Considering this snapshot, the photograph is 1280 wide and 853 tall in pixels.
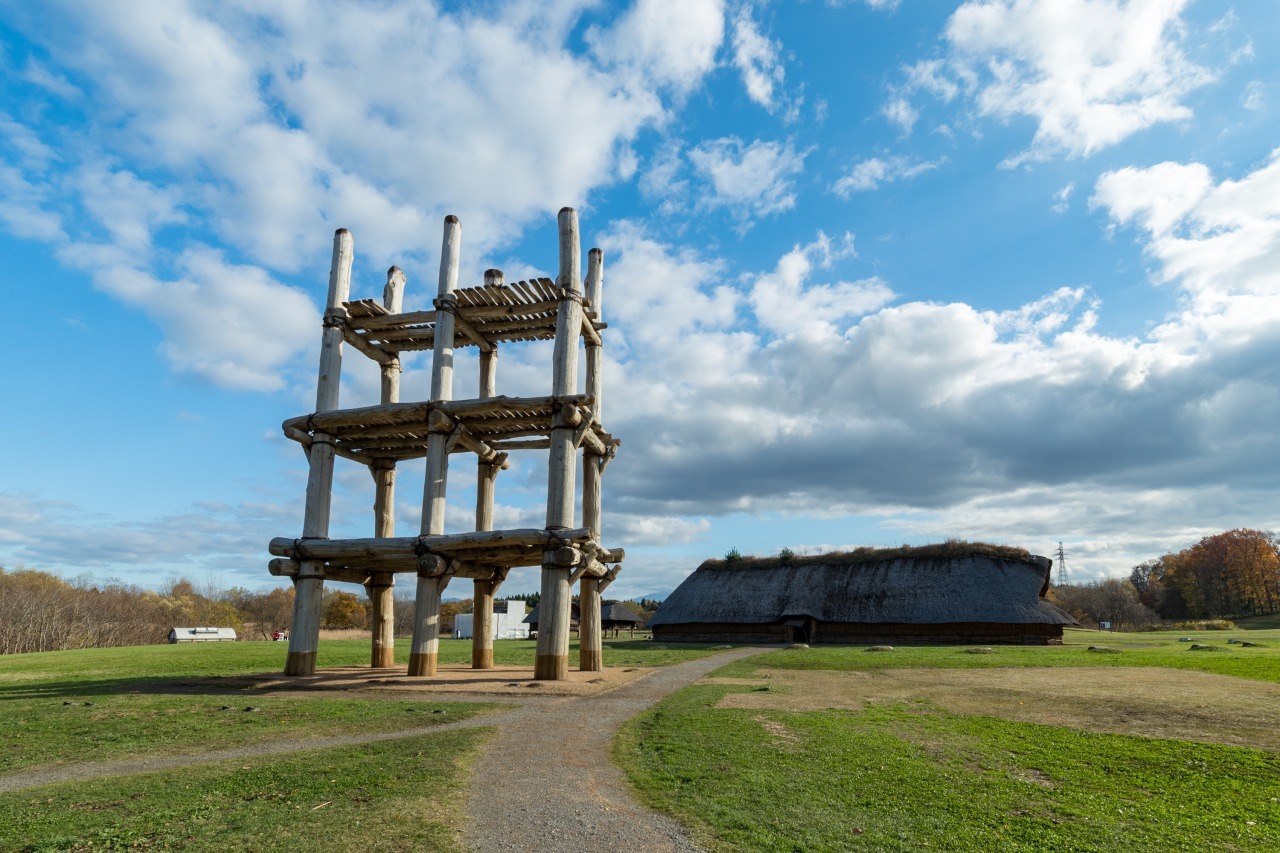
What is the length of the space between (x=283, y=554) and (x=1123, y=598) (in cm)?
10474

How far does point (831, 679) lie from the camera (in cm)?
2395

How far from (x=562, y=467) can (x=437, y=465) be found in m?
4.44

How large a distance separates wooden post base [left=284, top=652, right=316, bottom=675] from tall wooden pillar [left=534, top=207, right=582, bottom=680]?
7.31 metres

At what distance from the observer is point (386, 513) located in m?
29.1

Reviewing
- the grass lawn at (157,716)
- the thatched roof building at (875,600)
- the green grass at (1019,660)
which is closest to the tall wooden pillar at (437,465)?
the grass lawn at (157,716)

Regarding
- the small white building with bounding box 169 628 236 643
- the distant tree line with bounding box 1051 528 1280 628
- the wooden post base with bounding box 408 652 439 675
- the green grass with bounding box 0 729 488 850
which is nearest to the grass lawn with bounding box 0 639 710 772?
the green grass with bounding box 0 729 488 850

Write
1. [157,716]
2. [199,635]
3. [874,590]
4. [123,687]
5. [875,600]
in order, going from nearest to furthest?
1. [157,716]
2. [123,687]
3. [875,600]
4. [874,590]
5. [199,635]

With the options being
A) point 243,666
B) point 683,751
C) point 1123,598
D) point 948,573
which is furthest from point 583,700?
point 1123,598

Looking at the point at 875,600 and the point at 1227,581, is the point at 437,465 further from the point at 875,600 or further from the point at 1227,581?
the point at 1227,581

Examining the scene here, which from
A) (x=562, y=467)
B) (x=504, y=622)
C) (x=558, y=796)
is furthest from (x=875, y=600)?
(x=558, y=796)

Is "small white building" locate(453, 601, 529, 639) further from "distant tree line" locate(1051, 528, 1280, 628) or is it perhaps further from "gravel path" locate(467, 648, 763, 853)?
"distant tree line" locate(1051, 528, 1280, 628)

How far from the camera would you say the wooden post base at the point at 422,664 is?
73.0ft

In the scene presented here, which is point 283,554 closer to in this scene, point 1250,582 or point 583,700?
point 583,700

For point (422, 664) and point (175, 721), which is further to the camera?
point (422, 664)
